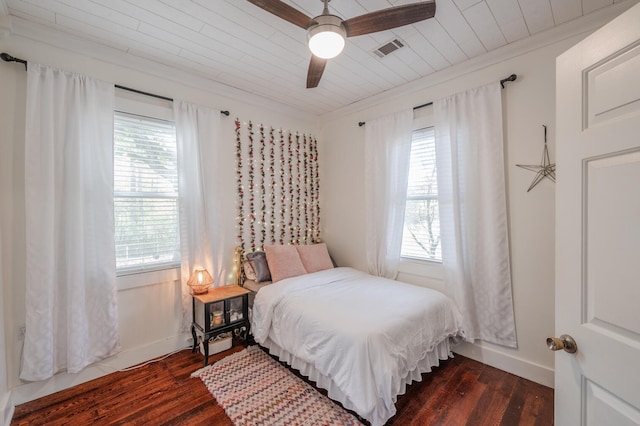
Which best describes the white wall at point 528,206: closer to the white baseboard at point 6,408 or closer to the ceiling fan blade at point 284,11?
the ceiling fan blade at point 284,11

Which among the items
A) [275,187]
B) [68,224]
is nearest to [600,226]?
[275,187]

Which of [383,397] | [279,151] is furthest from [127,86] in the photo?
[383,397]

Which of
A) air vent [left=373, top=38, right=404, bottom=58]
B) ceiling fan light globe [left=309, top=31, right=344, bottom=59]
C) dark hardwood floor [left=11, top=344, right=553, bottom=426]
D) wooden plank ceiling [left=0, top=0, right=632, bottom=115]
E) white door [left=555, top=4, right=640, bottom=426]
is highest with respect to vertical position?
wooden plank ceiling [left=0, top=0, right=632, bottom=115]

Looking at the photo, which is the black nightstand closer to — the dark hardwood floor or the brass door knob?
the dark hardwood floor

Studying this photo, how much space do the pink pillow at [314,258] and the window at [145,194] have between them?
1319mm

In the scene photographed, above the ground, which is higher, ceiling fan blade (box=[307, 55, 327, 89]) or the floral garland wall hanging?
ceiling fan blade (box=[307, 55, 327, 89])

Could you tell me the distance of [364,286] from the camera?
2609 mm

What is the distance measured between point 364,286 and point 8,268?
2.73 metres

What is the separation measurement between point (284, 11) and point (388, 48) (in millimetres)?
1108

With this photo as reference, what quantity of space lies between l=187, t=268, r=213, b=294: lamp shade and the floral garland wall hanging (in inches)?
23.0

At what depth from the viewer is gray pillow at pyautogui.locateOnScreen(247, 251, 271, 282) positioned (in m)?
2.89

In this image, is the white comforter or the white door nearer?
the white door

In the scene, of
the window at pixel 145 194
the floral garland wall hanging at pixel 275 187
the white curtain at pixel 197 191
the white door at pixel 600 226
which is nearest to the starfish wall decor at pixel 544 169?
the white door at pixel 600 226

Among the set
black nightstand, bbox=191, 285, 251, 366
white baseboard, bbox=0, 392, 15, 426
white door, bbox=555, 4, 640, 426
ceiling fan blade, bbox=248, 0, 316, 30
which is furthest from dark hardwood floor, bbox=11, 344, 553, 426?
ceiling fan blade, bbox=248, 0, 316, 30
